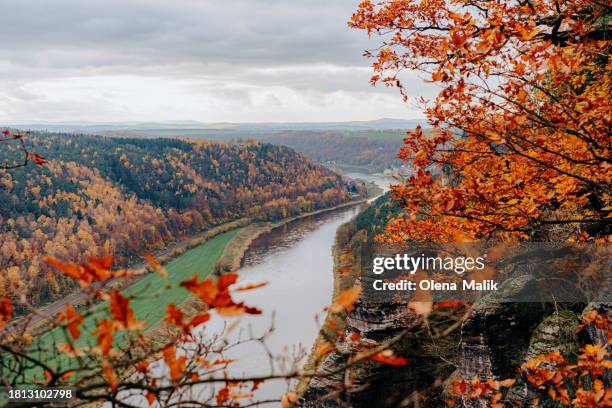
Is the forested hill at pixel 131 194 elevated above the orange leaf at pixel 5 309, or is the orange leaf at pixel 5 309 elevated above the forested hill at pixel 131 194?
the orange leaf at pixel 5 309

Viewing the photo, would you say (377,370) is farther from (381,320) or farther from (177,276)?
(177,276)

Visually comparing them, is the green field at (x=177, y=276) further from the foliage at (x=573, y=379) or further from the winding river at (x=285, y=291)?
the foliage at (x=573, y=379)

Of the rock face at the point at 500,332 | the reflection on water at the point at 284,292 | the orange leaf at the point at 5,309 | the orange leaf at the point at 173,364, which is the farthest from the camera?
the reflection on water at the point at 284,292

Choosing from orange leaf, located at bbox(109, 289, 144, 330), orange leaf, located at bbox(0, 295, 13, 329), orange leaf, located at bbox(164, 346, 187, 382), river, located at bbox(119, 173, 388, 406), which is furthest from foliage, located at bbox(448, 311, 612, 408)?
river, located at bbox(119, 173, 388, 406)

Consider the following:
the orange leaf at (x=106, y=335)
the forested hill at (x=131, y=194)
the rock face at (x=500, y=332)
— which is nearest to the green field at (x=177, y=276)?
the forested hill at (x=131, y=194)

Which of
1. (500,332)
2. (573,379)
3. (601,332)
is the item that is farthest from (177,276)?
(573,379)

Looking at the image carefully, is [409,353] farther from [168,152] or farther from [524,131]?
[168,152]

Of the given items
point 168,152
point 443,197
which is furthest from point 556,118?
point 168,152
